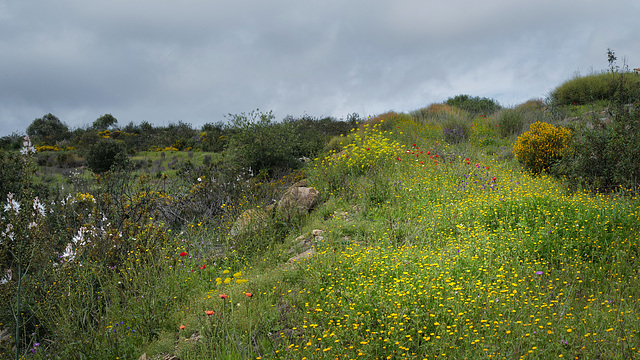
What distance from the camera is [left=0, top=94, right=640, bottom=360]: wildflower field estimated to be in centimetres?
337

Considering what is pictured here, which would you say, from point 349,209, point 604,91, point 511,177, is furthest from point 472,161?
point 604,91

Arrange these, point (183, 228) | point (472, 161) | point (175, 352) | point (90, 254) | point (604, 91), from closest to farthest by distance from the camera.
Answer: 1. point (175, 352)
2. point (90, 254)
3. point (183, 228)
4. point (472, 161)
5. point (604, 91)

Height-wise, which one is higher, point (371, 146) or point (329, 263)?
point (371, 146)

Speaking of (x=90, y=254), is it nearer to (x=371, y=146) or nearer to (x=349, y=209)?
(x=349, y=209)

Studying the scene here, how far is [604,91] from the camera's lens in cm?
1845

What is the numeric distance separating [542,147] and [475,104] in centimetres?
1262

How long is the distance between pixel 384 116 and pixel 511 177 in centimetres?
798

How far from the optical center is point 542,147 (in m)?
10.3

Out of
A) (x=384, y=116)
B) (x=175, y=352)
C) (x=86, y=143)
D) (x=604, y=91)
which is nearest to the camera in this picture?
(x=175, y=352)

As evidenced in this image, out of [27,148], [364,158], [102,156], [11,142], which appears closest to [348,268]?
[27,148]

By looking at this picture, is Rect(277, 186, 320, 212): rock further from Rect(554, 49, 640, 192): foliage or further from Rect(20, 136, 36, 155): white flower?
Rect(554, 49, 640, 192): foliage

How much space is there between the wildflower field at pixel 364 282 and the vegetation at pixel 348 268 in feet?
0.08

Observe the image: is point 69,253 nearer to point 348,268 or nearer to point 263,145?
point 348,268

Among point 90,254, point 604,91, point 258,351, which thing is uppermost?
point 604,91
